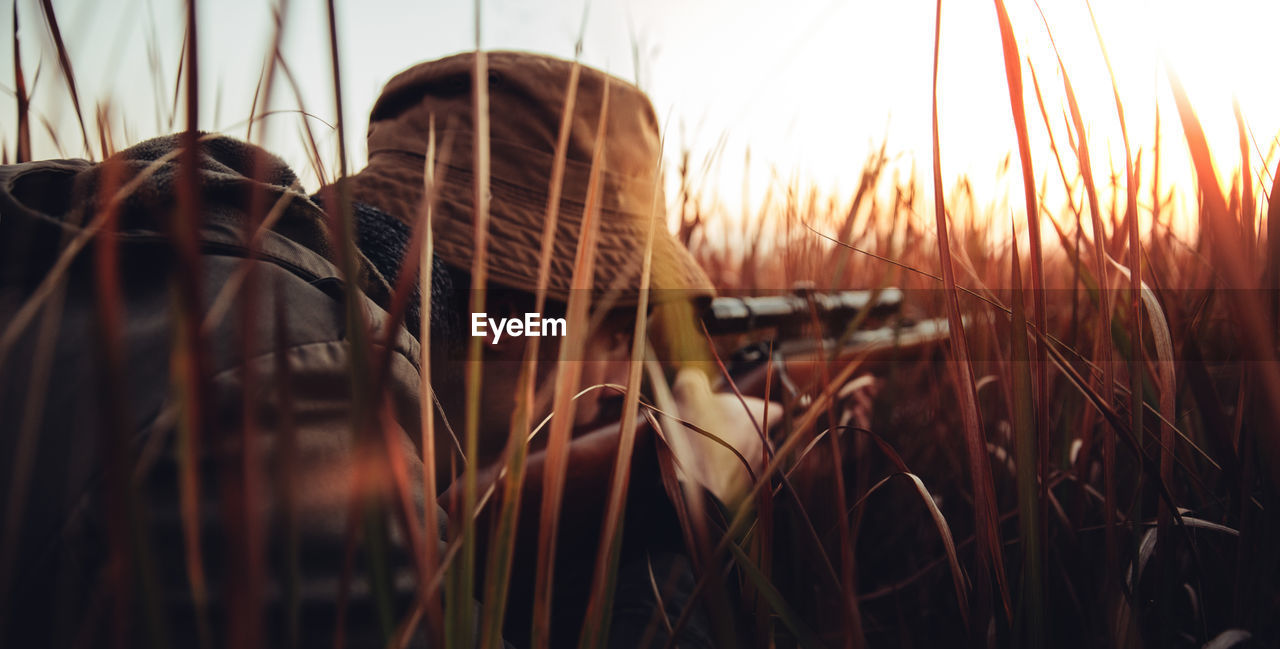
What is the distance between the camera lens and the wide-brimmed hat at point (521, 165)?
0.96m

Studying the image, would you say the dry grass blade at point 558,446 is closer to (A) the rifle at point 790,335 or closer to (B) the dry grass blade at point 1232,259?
(B) the dry grass blade at point 1232,259

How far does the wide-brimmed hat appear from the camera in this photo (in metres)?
0.96

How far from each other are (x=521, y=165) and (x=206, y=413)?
92 cm

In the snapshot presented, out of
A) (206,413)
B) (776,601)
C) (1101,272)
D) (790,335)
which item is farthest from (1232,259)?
(790,335)

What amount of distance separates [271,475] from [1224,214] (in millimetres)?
580

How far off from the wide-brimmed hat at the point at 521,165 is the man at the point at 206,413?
0.55 ft

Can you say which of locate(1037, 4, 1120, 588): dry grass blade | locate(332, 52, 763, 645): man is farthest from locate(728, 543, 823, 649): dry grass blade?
locate(332, 52, 763, 645): man

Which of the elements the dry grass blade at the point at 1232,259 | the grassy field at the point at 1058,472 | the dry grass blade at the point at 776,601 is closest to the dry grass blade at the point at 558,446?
the grassy field at the point at 1058,472

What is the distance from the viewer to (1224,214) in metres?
0.34

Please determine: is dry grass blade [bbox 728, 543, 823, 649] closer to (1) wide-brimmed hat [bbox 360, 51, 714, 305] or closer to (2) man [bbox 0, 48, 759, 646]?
(2) man [bbox 0, 48, 759, 646]

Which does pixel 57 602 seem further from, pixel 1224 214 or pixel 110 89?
pixel 1224 214

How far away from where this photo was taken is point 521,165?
1.06 metres

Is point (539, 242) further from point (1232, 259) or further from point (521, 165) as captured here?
point (1232, 259)

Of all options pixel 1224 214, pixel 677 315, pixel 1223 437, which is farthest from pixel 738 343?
pixel 1224 214
